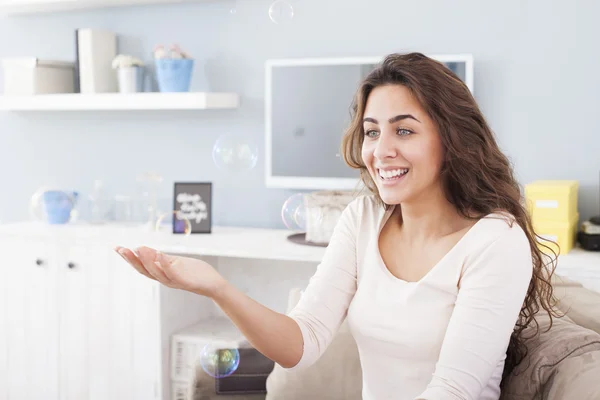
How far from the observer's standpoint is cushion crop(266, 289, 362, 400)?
1914 mm

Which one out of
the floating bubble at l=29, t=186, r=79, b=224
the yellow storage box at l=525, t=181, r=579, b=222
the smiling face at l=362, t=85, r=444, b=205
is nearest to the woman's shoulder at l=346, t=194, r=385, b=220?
the smiling face at l=362, t=85, r=444, b=205

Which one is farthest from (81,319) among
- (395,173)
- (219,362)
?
(395,173)

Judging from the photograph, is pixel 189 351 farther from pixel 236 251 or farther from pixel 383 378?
pixel 383 378

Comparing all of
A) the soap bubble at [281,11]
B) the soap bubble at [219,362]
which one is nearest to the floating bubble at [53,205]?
the soap bubble at [281,11]

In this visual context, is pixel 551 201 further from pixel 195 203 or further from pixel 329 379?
pixel 195 203

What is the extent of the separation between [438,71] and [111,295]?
1.83m

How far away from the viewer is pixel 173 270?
4.35 ft

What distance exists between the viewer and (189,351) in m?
2.83

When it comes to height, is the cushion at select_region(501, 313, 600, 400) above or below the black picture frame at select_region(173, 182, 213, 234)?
below

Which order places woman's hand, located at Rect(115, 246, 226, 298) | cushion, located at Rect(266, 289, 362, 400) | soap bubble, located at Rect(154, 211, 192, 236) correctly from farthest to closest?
soap bubble, located at Rect(154, 211, 192, 236), cushion, located at Rect(266, 289, 362, 400), woman's hand, located at Rect(115, 246, 226, 298)

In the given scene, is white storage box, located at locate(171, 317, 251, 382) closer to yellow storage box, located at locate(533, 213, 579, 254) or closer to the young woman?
yellow storage box, located at locate(533, 213, 579, 254)

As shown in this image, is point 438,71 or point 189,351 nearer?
point 438,71

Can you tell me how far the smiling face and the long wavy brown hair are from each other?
17 millimetres

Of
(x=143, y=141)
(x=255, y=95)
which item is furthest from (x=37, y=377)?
(x=255, y=95)
